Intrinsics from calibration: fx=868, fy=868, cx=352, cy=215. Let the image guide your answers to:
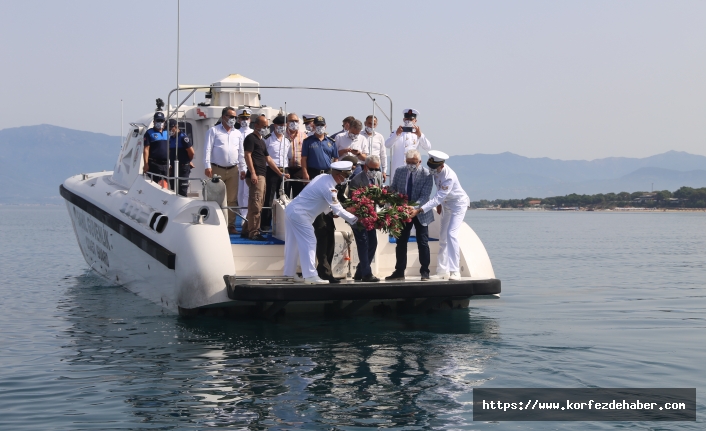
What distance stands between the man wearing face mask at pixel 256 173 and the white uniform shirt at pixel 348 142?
1061 millimetres

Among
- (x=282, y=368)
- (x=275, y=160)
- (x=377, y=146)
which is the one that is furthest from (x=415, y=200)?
(x=282, y=368)

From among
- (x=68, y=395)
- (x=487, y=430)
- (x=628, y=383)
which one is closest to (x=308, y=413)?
(x=487, y=430)

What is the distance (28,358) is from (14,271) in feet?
40.0

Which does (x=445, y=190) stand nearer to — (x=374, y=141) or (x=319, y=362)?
(x=374, y=141)

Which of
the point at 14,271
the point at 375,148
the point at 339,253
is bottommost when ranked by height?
the point at 14,271

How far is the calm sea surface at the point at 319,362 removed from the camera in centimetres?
683

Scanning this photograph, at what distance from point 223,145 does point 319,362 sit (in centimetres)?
451

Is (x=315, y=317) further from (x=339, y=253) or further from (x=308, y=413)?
(x=308, y=413)

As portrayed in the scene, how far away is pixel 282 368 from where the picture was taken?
8312mm

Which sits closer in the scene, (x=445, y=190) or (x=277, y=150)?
(x=445, y=190)

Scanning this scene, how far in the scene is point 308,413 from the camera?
682 cm

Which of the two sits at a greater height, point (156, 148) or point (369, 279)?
point (156, 148)

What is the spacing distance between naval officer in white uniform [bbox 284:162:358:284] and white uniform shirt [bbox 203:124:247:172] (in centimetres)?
257

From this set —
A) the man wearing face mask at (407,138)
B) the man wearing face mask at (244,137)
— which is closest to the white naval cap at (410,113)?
the man wearing face mask at (407,138)
